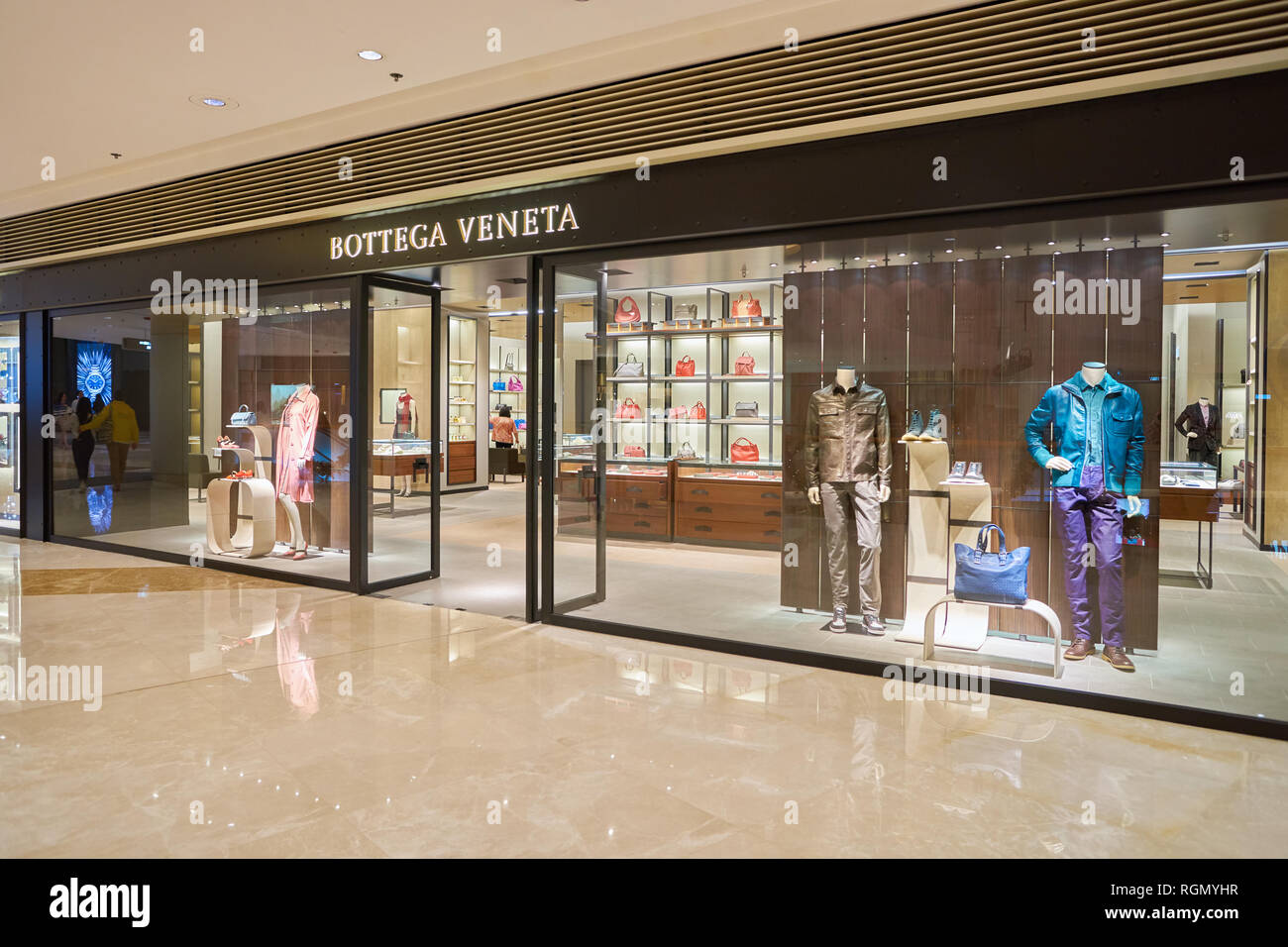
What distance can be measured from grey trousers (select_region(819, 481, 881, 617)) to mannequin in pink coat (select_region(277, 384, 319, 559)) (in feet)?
14.1

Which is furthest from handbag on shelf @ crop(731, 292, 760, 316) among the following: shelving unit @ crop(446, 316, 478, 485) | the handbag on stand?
shelving unit @ crop(446, 316, 478, 485)

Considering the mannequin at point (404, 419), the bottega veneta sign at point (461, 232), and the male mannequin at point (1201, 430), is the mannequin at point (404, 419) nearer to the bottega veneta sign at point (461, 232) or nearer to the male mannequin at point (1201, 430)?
the bottega veneta sign at point (461, 232)

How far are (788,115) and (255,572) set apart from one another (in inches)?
226

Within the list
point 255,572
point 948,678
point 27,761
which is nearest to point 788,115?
point 948,678

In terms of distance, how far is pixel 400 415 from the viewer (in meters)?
9.66

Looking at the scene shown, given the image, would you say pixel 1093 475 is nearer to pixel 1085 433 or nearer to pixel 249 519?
pixel 1085 433

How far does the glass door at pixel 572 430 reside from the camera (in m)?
5.92

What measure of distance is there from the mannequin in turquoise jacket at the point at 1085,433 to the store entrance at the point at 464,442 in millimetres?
3126

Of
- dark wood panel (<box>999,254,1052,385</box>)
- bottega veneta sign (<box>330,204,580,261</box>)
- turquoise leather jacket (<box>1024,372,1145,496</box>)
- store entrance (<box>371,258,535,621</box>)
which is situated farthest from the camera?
store entrance (<box>371,258,535,621</box>)

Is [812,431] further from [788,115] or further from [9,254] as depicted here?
[9,254]

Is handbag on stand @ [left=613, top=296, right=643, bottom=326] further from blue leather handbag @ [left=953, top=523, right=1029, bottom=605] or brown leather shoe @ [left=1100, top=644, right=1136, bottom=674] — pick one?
brown leather shoe @ [left=1100, top=644, right=1136, bottom=674]

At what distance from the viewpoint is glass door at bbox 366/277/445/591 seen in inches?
274

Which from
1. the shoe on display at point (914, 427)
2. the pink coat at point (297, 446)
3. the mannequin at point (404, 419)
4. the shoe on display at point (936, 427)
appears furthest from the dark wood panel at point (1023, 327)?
the mannequin at point (404, 419)

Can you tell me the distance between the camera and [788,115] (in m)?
4.68
